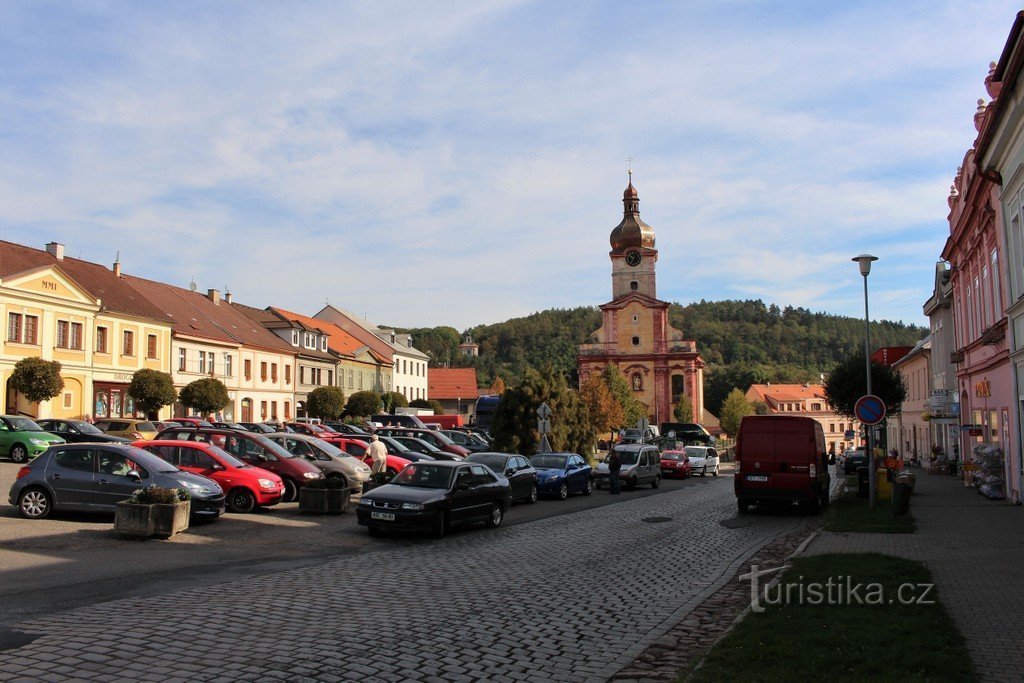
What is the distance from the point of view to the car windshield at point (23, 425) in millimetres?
26672

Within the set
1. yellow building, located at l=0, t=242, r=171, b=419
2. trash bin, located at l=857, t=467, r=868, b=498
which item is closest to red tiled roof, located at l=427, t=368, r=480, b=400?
yellow building, located at l=0, t=242, r=171, b=419

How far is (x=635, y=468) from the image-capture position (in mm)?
31344

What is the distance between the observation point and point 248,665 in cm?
698

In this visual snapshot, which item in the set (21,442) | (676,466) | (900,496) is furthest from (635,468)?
(21,442)

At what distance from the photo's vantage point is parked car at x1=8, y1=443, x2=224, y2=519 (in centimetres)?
1534

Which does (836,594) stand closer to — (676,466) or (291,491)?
(291,491)

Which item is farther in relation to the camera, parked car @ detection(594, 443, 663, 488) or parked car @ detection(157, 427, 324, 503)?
parked car @ detection(594, 443, 663, 488)

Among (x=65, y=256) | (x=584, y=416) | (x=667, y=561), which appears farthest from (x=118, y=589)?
(x=65, y=256)

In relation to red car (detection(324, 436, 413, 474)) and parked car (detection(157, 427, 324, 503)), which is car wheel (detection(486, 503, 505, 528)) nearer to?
parked car (detection(157, 427, 324, 503))

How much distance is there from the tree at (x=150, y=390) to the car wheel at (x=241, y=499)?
24.2 m

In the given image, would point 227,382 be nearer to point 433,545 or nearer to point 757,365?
point 433,545

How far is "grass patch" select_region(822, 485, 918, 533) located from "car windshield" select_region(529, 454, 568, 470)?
8061 millimetres

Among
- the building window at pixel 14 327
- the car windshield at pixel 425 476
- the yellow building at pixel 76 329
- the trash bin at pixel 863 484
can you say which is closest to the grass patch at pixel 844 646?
the car windshield at pixel 425 476

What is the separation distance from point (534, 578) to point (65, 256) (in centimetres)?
A: 4289
